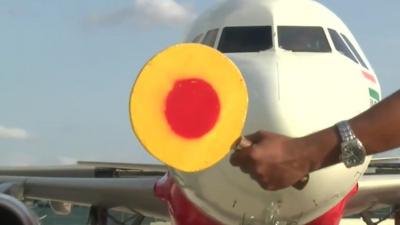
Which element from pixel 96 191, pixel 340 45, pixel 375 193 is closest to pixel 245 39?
pixel 340 45

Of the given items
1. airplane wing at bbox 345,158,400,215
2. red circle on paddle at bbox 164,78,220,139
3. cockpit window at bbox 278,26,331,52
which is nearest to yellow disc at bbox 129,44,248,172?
red circle on paddle at bbox 164,78,220,139

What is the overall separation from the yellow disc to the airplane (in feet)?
7.11

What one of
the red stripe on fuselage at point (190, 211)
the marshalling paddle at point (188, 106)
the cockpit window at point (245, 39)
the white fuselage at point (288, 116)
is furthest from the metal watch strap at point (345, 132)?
the cockpit window at point (245, 39)

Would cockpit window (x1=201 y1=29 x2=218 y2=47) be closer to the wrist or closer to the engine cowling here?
the engine cowling

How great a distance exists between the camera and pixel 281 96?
5.05 metres

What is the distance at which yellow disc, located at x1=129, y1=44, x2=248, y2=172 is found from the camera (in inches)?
66.6

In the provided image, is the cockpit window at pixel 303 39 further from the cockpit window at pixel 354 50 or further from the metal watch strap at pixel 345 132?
the metal watch strap at pixel 345 132

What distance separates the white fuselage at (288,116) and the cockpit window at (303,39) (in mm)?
55

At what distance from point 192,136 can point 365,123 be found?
40cm

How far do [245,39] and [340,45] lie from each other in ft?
3.56

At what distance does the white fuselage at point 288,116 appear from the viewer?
493 cm

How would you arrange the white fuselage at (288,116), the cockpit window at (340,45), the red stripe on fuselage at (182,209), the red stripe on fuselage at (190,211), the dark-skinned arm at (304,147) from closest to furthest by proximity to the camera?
the dark-skinned arm at (304,147) < the white fuselage at (288,116) < the red stripe on fuselage at (190,211) < the red stripe on fuselage at (182,209) < the cockpit window at (340,45)

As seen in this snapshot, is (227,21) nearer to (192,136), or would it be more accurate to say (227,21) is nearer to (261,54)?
(261,54)

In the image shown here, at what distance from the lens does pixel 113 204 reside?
12.8m
